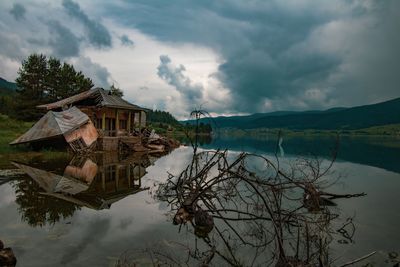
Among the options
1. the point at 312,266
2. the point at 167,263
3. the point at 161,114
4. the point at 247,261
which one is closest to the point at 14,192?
the point at 167,263

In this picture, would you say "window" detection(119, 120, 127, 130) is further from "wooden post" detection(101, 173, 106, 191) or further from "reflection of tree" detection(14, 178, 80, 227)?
"reflection of tree" detection(14, 178, 80, 227)

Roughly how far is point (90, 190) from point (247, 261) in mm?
8463

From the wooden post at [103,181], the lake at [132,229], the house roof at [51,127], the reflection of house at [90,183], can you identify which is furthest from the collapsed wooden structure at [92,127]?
the lake at [132,229]

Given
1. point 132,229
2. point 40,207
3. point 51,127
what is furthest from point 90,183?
point 51,127

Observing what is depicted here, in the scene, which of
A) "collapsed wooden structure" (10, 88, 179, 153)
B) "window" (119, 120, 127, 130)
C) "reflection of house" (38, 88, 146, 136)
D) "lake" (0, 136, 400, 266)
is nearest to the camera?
"lake" (0, 136, 400, 266)

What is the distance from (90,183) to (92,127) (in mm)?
17692

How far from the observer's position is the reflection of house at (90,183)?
1151 cm

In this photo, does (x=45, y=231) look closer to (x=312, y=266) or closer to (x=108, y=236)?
A: (x=108, y=236)

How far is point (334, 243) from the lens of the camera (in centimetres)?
818

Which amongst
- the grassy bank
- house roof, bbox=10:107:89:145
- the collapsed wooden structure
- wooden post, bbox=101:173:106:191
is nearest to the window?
the collapsed wooden structure

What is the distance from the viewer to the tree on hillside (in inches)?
2050

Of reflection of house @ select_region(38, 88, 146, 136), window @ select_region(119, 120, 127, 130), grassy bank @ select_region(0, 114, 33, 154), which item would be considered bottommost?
grassy bank @ select_region(0, 114, 33, 154)

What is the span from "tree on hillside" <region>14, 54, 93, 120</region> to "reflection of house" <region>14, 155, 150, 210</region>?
38302mm

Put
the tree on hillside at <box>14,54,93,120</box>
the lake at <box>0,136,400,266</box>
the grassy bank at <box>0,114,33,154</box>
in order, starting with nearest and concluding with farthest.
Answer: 1. the lake at <box>0,136,400,266</box>
2. the grassy bank at <box>0,114,33,154</box>
3. the tree on hillside at <box>14,54,93,120</box>
